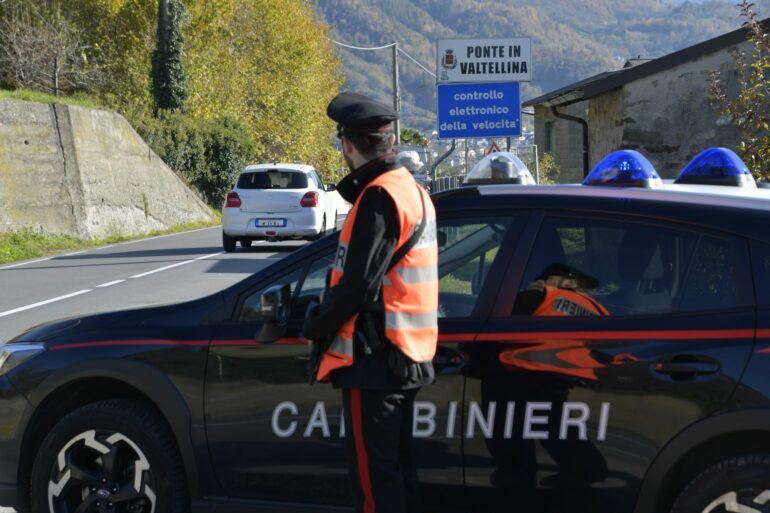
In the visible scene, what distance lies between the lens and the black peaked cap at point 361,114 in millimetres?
3498

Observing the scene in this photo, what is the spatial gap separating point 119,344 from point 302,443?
2.90 ft

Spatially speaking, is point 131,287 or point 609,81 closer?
point 131,287

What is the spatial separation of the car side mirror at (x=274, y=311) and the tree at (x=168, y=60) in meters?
39.4

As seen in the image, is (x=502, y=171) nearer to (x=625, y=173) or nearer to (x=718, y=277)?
(x=625, y=173)

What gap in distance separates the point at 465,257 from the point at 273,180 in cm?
1821

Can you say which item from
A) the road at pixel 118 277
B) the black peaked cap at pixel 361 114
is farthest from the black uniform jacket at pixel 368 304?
the road at pixel 118 277

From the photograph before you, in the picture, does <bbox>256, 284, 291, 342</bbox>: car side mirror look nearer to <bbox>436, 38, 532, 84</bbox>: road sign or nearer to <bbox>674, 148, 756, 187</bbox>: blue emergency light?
<bbox>674, 148, 756, 187</bbox>: blue emergency light

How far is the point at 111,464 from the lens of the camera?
429 cm

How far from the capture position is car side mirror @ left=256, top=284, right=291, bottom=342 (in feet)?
12.6

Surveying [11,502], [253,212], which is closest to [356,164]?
[11,502]

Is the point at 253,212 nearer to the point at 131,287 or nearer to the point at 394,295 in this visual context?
the point at 131,287

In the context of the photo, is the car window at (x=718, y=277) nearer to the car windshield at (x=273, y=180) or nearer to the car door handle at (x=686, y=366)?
the car door handle at (x=686, y=366)

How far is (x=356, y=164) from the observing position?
3574 mm

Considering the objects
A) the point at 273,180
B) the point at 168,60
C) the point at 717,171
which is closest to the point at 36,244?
the point at 273,180
